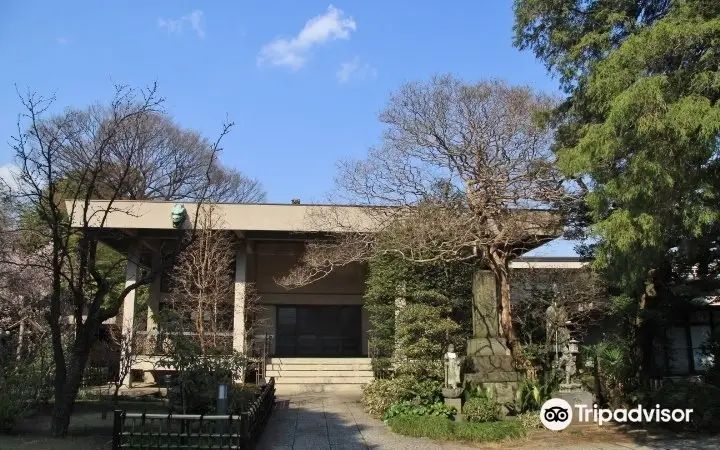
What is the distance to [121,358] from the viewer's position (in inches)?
475

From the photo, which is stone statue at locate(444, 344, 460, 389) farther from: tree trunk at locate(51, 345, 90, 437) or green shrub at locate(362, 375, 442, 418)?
tree trunk at locate(51, 345, 90, 437)

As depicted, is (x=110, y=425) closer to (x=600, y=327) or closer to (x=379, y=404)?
(x=379, y=404)

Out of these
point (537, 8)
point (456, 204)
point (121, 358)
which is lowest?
point (121, 358)

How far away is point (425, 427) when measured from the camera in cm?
988

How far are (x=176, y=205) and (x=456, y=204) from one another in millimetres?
8608

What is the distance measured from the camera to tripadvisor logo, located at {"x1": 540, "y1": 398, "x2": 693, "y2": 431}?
10.5 meters

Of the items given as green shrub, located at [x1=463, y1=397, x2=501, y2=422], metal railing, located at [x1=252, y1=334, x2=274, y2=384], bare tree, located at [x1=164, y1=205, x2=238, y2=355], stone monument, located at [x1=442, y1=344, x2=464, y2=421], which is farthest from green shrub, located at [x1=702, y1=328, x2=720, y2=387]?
bare tree, located at [x1=164, y1=205, x2=238, y2=355]

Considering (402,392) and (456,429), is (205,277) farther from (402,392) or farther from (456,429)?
(456,429)

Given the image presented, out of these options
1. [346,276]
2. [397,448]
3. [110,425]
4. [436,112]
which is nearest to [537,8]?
[436,112]

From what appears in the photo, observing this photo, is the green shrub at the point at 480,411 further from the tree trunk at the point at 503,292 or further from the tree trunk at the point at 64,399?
the tree trunk at the point at 64,399

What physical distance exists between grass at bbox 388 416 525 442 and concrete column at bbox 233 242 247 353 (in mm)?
8551

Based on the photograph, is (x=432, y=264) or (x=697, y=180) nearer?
(x=697, y=180)

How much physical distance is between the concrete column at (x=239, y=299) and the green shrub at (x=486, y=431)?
363 inches

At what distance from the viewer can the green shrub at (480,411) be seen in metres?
10.5
